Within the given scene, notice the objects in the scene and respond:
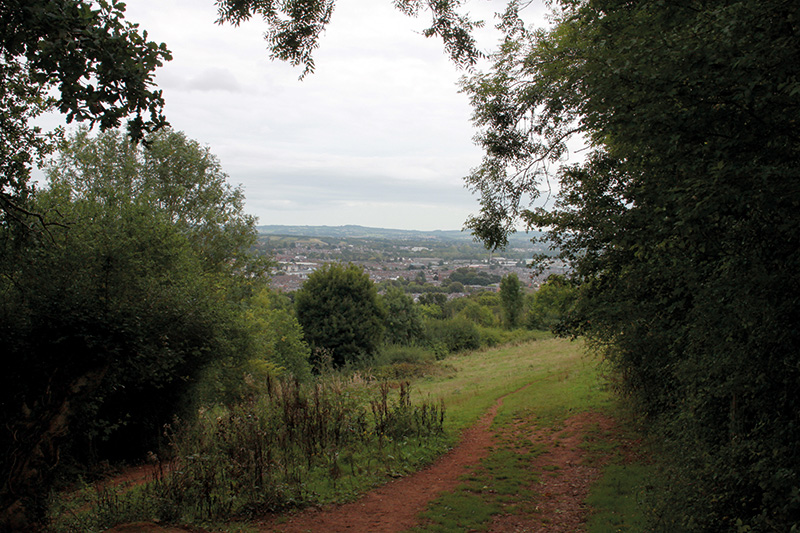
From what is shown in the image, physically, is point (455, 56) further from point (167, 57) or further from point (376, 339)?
point (376, 339)

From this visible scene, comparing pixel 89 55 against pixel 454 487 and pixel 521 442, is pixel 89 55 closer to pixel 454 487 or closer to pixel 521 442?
pixel 454 487

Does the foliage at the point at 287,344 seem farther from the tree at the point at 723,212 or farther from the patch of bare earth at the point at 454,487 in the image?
the tree at the point at 723,212

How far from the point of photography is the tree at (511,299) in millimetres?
65688

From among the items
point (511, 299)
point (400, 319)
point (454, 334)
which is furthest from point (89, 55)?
point (511, 299)

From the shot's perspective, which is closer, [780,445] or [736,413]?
[780,445]

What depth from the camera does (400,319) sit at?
140ft

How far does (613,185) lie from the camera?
9.88 metres

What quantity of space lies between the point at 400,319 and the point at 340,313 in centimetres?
862

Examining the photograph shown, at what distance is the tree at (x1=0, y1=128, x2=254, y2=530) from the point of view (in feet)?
24.4

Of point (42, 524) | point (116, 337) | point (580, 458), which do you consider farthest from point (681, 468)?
point (116, 337)

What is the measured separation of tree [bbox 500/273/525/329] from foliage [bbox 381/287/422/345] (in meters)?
24.3

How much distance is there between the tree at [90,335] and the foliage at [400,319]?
89.6 ft

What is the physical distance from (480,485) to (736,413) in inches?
218

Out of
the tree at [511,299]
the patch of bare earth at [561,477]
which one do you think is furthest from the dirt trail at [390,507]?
the tree at [511,299]
